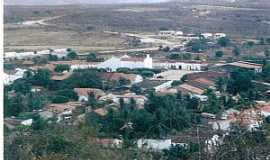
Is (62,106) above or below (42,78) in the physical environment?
above

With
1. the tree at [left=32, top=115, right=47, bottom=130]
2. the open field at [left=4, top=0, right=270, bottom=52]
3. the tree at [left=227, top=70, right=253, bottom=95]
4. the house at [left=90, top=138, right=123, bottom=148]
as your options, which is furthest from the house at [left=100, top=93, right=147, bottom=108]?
the open field at [left=4, top=0, right=270, bottom=52]

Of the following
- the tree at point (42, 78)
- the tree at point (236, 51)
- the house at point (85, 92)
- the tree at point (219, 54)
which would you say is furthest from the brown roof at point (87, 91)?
the tree at point (236, 51)

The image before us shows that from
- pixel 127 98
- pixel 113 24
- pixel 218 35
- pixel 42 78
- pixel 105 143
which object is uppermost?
pixel 105 143

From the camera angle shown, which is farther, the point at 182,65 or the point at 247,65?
the point at 182,65

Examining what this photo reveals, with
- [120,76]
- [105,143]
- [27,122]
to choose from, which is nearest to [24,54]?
[120,76]

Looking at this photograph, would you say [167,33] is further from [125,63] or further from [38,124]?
[38,124]

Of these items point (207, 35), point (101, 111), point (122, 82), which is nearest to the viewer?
point (101, 111)

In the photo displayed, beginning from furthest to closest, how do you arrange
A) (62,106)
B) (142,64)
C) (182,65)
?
(182,65)
(142,64)
(62,106)

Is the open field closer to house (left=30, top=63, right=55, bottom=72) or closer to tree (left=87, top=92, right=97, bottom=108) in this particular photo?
house (left=30, top=63, right=55, bottom=72)

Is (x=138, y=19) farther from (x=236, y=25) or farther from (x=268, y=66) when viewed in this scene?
(x=268, y=66)
